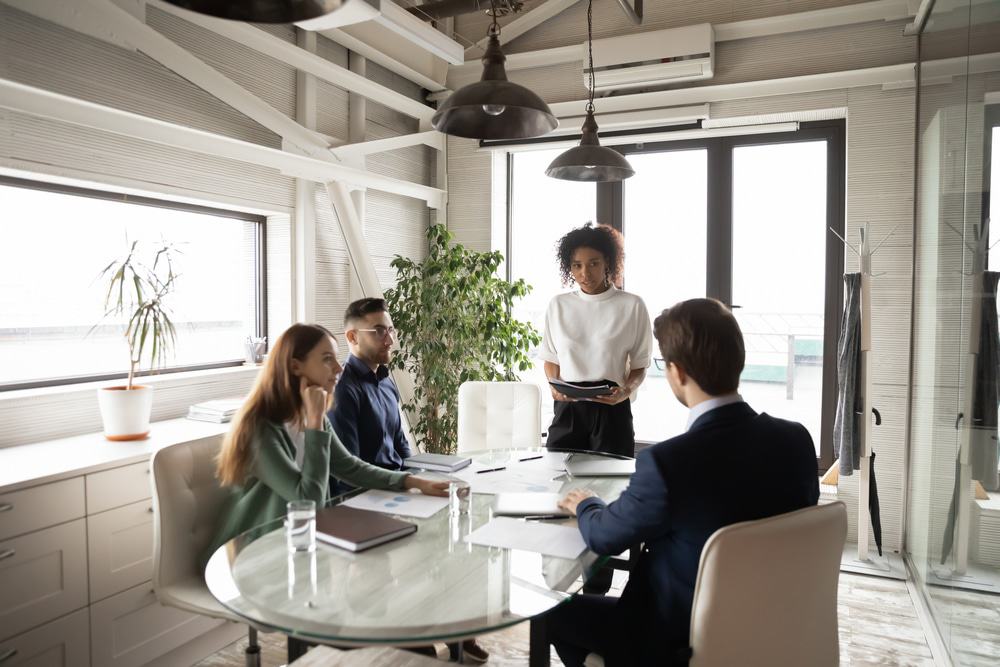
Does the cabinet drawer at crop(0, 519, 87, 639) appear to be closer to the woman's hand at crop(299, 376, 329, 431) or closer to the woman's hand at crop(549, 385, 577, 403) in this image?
the woman's hand at crop(299, 376, 329, 431)

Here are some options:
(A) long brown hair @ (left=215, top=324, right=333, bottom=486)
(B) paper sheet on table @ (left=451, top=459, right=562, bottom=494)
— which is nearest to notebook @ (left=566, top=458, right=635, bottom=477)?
Result: (B) paper sheet on table @ (left=451, top=459, right=562, bottom=494)

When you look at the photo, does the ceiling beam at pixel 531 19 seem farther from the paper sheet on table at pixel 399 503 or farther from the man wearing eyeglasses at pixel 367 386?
the paper sheet on table at pixel 399 503

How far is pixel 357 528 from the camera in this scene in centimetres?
176

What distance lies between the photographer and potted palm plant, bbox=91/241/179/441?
271 cm

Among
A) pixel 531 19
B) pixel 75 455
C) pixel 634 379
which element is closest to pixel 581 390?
pixel 634 379

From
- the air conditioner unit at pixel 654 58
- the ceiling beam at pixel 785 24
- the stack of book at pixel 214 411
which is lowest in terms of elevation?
the stack of book at pixel 214 411

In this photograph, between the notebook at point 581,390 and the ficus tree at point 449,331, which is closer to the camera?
the notebook at point 581,390

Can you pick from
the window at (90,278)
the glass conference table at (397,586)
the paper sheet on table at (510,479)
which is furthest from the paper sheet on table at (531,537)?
the window at (90,278)

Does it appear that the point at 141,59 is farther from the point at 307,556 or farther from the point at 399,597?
the point at 399,597

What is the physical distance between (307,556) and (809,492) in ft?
3.80

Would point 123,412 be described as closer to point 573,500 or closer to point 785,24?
point 573,500

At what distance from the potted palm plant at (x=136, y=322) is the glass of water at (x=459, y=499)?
1.49 m

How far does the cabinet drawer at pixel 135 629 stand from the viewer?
2.37m

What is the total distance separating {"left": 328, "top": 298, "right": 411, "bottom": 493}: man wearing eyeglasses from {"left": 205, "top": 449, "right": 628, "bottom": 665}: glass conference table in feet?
2.25
